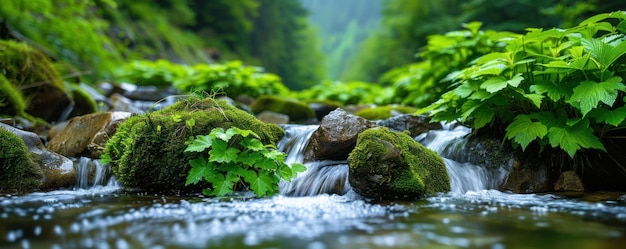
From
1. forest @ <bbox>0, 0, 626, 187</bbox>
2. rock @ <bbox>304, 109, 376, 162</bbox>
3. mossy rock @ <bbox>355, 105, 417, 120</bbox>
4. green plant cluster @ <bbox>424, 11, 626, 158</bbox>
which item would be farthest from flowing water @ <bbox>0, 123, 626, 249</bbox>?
mossy rock @ <bbox>355, 105, 417, 120</bbox>

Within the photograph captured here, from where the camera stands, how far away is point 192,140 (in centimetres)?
416

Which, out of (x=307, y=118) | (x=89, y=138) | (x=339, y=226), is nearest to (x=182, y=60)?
(x=307, y=118)

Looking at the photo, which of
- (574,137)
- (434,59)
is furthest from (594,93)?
(434,59)

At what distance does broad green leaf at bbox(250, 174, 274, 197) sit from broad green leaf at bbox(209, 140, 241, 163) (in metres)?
0.29

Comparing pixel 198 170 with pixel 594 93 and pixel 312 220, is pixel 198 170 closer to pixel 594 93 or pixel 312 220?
pixel 312 220

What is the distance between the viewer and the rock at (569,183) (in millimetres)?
4168

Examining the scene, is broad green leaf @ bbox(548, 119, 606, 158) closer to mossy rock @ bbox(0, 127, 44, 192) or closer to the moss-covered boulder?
the moss-covered boulder

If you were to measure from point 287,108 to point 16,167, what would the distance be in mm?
5594

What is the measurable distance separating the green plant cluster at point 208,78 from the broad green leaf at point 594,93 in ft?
25.1

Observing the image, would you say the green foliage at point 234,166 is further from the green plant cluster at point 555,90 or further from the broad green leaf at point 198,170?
the green plant cluster at point 555,90

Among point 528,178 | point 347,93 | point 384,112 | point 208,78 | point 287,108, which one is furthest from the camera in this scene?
point 347,93

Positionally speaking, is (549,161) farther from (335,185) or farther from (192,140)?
(192,140)

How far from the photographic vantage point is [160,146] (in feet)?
14.0

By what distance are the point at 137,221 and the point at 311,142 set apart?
8.19 feet
